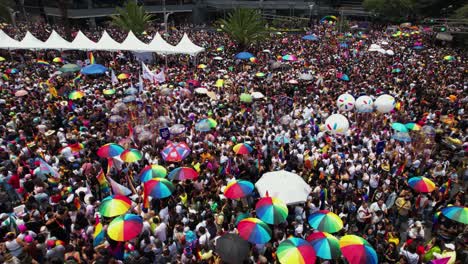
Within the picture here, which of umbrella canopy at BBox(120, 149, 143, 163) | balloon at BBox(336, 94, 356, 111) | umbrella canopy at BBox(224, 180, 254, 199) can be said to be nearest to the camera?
umbrella canopy at BBox(224, 180, 254, 199)

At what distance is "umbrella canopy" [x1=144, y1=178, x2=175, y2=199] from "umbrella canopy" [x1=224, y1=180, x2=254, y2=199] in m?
1.21

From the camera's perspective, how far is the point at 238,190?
722 centimetres

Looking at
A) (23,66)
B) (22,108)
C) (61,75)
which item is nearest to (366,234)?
(22,108)

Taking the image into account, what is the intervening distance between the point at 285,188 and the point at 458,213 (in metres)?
3.37

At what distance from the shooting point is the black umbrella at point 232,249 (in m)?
5.34

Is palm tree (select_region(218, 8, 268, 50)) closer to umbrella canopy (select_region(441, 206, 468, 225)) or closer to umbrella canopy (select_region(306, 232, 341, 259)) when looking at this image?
umbrella canopy (select_region(441, 206, 468, 225))

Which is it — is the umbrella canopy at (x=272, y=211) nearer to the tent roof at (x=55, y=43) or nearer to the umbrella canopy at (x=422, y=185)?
the umbrella canopy at (x=422, y=185)

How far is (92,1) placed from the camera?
4138 centimetres

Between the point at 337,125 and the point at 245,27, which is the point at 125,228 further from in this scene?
the point at 245,27

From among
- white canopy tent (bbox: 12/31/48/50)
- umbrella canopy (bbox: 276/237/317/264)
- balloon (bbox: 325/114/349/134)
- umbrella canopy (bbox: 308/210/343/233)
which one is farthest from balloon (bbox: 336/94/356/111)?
white canopy tent (bbox: 12/31/48/50)

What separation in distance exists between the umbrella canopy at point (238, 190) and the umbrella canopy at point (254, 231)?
1111 mm

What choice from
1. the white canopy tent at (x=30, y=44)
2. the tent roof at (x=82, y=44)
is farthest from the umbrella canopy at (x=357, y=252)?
the white canopy tent at (x=30, y=44)

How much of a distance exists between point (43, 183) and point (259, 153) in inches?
220

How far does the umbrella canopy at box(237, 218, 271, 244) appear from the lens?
5.79 metres
